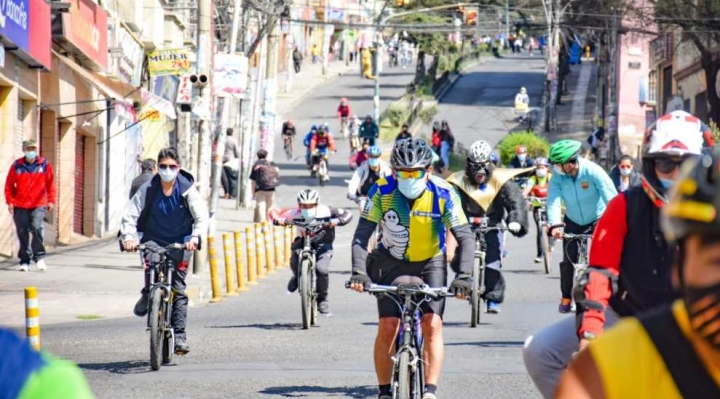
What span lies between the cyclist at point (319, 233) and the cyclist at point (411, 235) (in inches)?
278

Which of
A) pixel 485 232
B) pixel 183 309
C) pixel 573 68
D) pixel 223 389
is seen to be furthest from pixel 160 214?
pixel 573 68

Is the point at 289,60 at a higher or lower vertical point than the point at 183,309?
higher

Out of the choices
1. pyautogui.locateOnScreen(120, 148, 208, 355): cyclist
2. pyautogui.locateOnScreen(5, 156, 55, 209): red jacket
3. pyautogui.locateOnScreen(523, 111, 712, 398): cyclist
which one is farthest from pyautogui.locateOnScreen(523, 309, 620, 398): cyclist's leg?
pyautogui.locateOnScreen(5, 156, 55, 209): red jacket

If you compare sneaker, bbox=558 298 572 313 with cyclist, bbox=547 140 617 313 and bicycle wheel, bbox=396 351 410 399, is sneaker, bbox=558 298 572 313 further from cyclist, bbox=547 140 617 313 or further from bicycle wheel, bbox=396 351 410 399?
bicycle wheel, bbox=396 351 410 399

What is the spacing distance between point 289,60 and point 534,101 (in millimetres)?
12980

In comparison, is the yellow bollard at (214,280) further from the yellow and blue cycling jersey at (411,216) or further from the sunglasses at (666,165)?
the sunglasses at (666,165)

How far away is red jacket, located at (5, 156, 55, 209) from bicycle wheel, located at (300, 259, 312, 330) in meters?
6.35

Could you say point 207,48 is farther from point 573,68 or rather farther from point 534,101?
point 573,68

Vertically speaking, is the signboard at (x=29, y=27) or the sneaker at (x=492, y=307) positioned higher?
the signboard at (x=29, y=27)

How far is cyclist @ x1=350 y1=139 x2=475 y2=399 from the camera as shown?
9430 millimetres

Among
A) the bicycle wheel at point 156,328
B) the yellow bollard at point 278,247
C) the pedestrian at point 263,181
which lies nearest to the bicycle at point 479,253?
the bicycle wheel at point 156,328

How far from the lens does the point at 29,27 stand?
24.2m

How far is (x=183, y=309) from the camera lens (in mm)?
13133

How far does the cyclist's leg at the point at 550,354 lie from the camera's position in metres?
5.80
